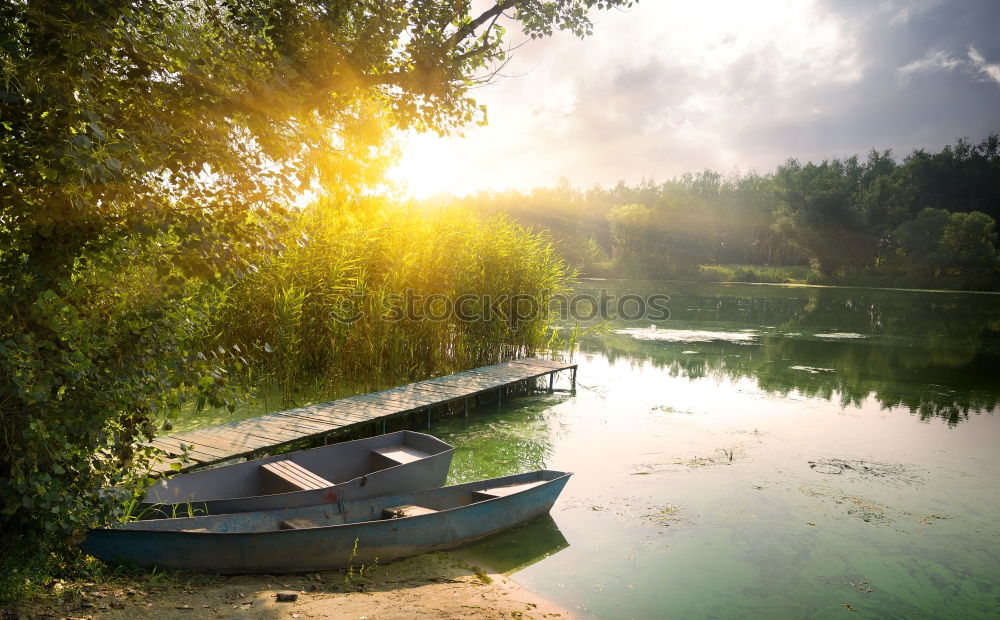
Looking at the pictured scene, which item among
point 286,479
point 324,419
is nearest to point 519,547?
point 286,479

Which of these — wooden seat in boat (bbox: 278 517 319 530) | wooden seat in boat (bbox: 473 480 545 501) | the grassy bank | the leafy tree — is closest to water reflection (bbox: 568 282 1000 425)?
the grassy bank

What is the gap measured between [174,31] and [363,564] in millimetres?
3059

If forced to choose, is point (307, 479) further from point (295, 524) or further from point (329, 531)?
point (329, 531)

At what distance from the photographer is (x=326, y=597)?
3.46 meters

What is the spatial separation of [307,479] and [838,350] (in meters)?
14.5

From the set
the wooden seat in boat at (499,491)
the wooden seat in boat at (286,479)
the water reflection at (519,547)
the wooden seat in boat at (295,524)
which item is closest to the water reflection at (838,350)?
the water reflection at (519,547)

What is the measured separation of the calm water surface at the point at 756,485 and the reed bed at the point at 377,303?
4.31ft

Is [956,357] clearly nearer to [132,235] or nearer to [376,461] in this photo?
[376,461]

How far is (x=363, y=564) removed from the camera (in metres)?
3.93

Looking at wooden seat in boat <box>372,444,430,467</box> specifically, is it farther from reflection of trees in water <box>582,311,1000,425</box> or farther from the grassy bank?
reflection of trees in water <box>582,311,1000,425</box>

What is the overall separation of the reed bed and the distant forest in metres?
32.3

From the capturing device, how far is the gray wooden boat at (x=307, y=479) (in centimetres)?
395

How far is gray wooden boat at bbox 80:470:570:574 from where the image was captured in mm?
3308

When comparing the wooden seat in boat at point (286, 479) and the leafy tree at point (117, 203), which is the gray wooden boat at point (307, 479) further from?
the leafy tree at point (117, 203)
